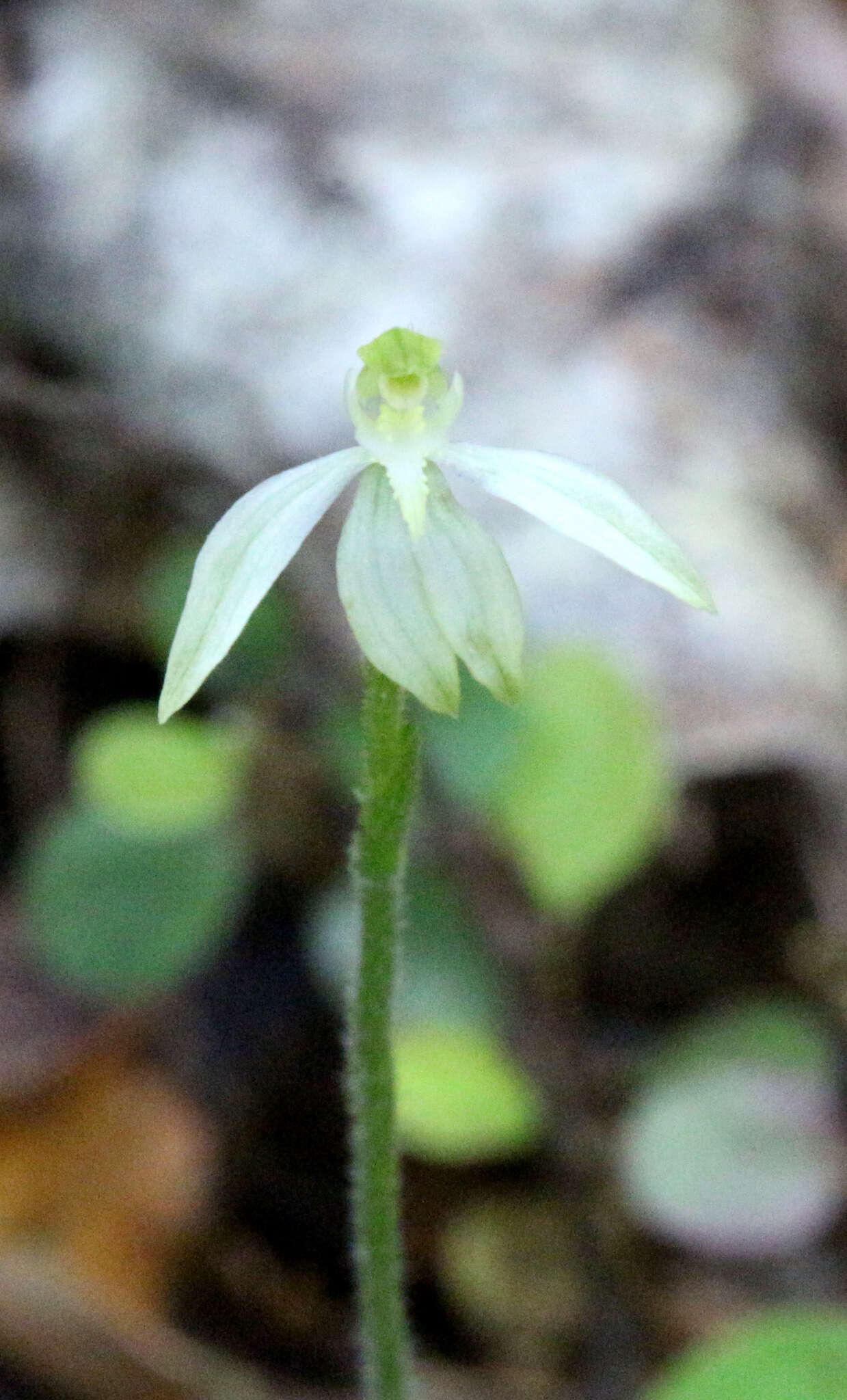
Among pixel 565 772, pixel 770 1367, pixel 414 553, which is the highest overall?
pixel 565 772

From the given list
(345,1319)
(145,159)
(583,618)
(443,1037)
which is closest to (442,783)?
(443,1037)

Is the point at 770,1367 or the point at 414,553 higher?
the point at 414,553

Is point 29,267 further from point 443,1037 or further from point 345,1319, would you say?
point 345,1319

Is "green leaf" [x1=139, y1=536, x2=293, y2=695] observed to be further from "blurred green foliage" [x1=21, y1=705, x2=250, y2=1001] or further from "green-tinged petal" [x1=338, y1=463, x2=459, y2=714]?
"green-tinged petal" [x1=338, y1=463, x2=459, y2=714]

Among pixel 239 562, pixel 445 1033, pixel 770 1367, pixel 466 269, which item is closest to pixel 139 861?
pixel 445 1033

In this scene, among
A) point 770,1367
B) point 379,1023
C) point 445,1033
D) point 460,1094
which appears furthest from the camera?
point 445,1033

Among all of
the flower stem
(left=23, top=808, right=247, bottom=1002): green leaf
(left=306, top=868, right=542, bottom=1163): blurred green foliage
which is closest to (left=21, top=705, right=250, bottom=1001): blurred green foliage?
(left=23, top=808, right=247, bottom=1002): green leaf

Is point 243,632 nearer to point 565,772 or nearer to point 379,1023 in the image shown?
point 565,772
